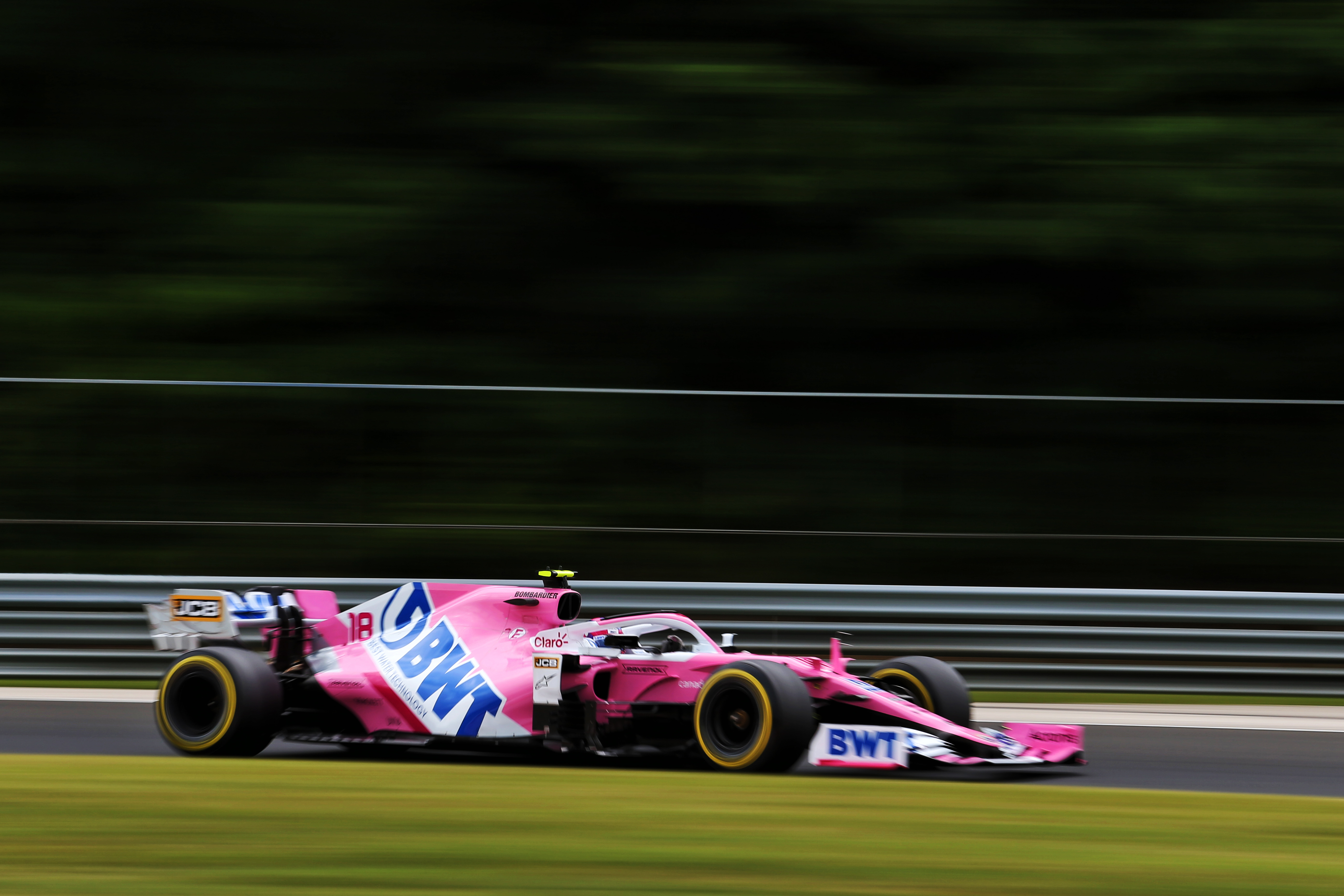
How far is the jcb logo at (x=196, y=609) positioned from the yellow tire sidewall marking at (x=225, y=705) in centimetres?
35

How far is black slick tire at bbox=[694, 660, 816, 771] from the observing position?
788cm

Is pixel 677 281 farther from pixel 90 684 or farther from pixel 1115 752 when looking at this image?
pixel 1115 752

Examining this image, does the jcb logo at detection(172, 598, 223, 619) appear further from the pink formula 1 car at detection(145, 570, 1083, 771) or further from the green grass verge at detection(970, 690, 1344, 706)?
the green grass verge at detection(970, 690, 1344, 706)

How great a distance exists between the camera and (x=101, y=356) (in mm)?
14281

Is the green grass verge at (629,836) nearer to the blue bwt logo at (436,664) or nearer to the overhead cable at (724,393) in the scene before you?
the blue bwt logo at (436,664)

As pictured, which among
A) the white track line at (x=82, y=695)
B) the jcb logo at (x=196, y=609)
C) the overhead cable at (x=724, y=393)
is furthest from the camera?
the overhead cable at (x=724, y=393)

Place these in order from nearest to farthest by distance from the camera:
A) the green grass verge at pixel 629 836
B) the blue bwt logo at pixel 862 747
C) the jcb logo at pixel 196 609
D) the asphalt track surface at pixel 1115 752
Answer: the green grass verge at pixel 629 836, the blue bwt logo at pixel 862 747, the asphalt track surface at pixel 1115 752, the jcb logo at pixel 196 609

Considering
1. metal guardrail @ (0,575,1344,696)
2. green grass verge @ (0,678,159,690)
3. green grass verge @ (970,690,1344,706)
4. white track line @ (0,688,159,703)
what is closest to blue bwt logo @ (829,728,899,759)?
metal guardrail @ (0,575,1344,696)

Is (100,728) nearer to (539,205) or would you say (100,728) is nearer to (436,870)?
(436,870)

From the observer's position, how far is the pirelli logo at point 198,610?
30.6 feet

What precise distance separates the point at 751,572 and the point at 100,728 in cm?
450

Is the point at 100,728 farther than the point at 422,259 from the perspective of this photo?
No

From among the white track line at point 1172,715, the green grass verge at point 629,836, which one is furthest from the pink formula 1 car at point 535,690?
the white track line at point 1172,715

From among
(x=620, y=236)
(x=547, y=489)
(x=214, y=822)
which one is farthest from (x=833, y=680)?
(x=620, y=236)
